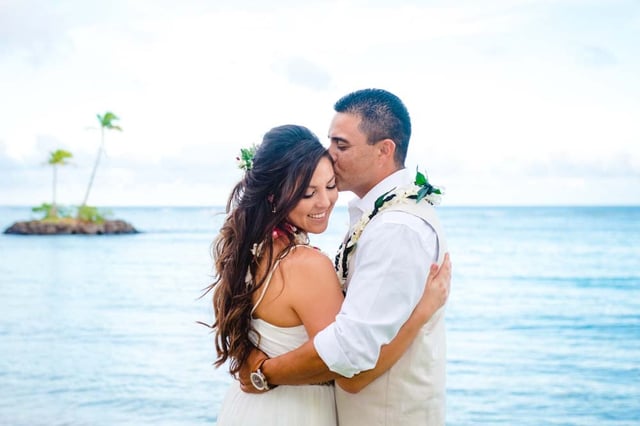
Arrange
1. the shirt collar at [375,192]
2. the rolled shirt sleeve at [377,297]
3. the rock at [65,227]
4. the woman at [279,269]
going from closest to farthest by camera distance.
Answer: the rolled shirt sleeve at [377,297] < the woman at [279,269] < the shirt collar at [375,192] < the rock at [65,227]

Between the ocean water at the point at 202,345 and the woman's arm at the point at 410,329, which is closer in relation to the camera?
the woman's arm at the point at 410,329

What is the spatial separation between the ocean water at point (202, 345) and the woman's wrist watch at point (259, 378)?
5857 mm

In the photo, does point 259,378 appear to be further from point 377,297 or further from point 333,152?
point 333,152

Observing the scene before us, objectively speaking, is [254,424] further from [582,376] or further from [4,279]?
[4,279]

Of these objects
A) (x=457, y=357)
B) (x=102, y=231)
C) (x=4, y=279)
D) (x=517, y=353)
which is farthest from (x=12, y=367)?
(x=102, y=231)

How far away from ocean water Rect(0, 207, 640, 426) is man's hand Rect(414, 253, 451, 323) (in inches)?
238

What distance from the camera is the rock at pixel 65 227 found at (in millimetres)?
49594

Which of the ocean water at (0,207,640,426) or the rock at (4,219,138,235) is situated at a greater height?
the ocean water at (0,207,640,426)

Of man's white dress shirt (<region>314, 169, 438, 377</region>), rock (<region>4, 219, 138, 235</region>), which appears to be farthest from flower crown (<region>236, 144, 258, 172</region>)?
rock (<region>4, 219, 138, 235</region>)

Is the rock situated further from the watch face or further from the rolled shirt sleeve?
the rolled shirt sleeve

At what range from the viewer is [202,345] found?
1267 cm

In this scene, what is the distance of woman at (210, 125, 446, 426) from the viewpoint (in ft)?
8.73

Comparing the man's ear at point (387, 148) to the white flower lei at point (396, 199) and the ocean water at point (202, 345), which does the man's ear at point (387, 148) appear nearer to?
the white flower lei at point (396, 199)

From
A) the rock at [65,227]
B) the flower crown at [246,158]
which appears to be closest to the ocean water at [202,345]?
the flower crown at [246,158]
